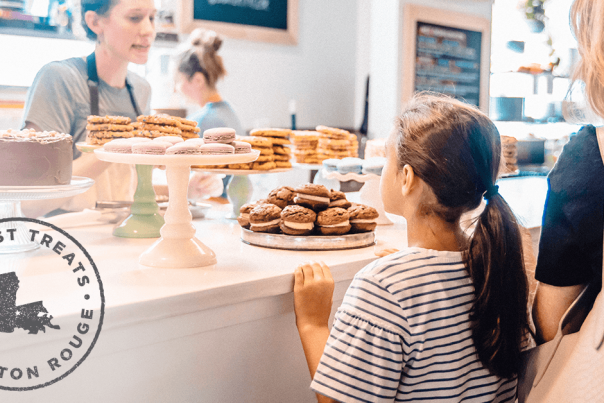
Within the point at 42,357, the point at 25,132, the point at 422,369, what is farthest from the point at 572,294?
the point at 25,132

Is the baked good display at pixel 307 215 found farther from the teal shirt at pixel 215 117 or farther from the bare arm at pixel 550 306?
the teal shirt at pixel 215 117

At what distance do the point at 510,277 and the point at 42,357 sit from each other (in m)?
0.76

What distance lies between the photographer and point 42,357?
0.83 meters

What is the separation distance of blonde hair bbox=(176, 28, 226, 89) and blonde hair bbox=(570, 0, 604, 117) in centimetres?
235

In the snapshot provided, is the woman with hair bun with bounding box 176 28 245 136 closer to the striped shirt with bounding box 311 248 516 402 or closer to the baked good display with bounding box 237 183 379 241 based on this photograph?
the baked good display with bounding box 237 183 379 241

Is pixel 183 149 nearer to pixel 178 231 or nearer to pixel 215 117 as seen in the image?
pixel 178 231

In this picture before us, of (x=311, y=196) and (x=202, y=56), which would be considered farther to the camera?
(x=202, y=56)

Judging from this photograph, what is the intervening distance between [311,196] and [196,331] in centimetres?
47

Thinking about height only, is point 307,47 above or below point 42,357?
above

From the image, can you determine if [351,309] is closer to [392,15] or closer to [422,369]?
[422,369]

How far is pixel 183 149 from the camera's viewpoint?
111 cm

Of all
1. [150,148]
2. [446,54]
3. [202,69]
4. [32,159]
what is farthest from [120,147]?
[446,54]

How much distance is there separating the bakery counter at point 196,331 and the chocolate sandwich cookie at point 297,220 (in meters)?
0.05

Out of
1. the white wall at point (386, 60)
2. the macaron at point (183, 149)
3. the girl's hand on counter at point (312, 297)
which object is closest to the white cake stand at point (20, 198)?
the macaron at point (183, 149)
